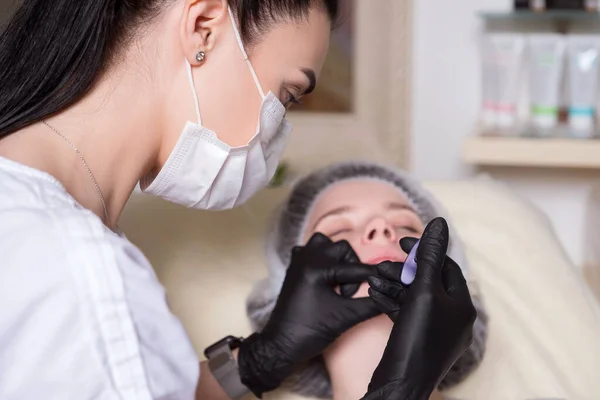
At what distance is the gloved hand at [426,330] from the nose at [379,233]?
0.26m

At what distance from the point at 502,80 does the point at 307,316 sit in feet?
3.57

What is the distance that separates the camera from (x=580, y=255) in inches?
83.4

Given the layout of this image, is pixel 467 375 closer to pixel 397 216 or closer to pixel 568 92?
pixel 397 216

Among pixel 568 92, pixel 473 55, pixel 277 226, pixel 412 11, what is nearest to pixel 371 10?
pixel 412 11

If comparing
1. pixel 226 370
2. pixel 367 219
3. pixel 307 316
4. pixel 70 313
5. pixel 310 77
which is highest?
pixel 310 77

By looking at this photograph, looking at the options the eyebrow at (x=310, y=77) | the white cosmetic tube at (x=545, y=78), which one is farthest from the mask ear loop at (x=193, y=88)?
the white cosmetic tube at (x=545, y=78)

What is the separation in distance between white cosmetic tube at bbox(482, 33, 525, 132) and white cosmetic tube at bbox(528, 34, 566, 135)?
0.12 ft

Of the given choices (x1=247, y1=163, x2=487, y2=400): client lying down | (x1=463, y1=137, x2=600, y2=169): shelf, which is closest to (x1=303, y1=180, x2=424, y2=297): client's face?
(x1=247, y1=163, x2=487, y2=400): client lying down

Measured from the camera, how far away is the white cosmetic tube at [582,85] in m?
1.89

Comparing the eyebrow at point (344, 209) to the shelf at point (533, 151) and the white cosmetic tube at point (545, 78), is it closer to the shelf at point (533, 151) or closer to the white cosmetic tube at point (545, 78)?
the shelf at point (533, 151)

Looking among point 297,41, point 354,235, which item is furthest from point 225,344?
point 297,41

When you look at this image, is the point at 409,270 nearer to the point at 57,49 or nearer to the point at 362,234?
the point at 362,234

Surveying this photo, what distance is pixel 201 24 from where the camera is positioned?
908 millimetres

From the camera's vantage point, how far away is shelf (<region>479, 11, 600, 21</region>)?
1.91m
